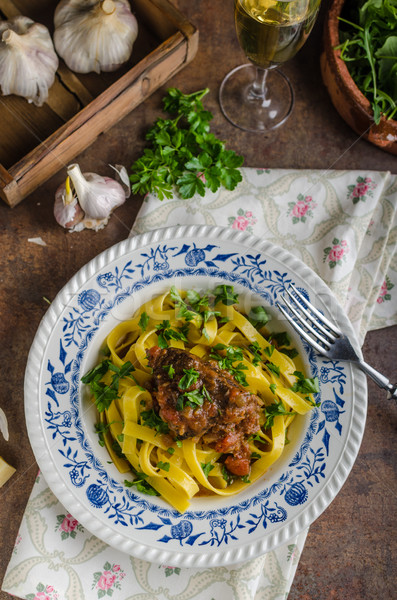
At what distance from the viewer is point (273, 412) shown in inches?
145

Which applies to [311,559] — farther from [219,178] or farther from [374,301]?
[219,178]

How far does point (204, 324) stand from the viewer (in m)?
3.85

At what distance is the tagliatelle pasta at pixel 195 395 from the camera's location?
3492mm

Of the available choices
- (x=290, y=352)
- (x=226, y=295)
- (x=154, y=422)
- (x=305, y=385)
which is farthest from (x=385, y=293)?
(x=154, y=422)

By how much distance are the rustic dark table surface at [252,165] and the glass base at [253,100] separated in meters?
0.06

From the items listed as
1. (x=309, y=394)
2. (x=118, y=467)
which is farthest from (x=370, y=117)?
(x=118, y=467)

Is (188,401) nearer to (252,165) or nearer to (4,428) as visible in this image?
(4,428)

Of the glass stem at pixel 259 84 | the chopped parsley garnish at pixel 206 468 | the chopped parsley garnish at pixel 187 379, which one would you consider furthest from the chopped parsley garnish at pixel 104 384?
the glass stem at pixel 259 84

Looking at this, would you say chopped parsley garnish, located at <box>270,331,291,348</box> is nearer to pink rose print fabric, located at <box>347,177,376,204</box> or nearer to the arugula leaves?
pink rose print fabric, located at <box>347,177,376,204</box>

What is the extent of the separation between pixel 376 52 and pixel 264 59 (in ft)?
2.84

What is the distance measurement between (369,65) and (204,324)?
2.21 metres

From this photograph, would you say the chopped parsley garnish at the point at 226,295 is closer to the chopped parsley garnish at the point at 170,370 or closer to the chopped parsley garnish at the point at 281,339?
the chopped parsley garnish at the point at 281,339

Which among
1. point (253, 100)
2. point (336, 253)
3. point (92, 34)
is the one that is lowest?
point (336, 253)

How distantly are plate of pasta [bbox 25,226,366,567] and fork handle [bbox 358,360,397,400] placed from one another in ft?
0.21
